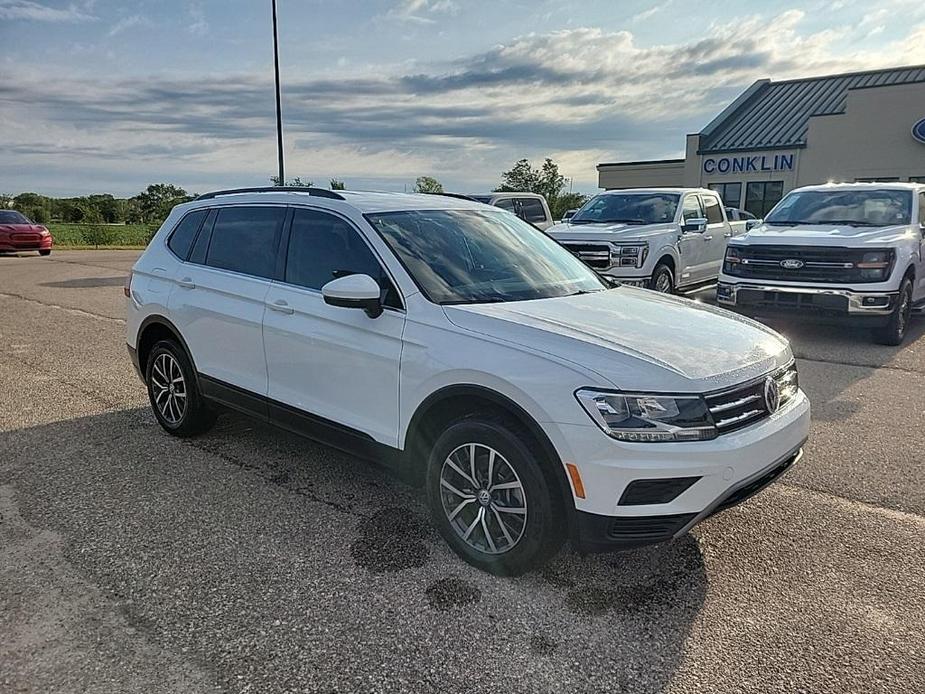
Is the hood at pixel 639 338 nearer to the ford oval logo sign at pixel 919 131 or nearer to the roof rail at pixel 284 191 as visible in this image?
the roof rail at pixel 284 191

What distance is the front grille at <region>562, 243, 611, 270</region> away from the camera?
32.7 feet

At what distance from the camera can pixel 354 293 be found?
3.41m

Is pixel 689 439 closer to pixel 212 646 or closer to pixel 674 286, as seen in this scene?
pixel 212 646

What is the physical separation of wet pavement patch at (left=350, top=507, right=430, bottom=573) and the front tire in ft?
0.63

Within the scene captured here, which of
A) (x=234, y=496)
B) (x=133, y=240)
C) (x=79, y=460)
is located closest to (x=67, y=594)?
(x=234, y=496)

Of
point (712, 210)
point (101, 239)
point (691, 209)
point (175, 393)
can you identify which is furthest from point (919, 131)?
point (101, 239)

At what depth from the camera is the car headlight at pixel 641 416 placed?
2793mm

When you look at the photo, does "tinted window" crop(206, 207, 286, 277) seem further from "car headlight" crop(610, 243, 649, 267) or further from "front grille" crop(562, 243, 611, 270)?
"car headlight" crop(610, 243, 649, 267)

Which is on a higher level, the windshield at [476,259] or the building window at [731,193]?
the building window at [731,193]

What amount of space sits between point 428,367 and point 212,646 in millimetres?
1481

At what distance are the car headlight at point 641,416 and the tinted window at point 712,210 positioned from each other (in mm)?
9941

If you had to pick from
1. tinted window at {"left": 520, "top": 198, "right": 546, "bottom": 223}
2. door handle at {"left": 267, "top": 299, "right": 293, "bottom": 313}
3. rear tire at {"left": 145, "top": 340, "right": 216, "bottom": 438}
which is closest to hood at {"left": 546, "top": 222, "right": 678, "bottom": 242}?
tinted window at {"left": 520, "top": 198, "right": 546, "bottom": 223}

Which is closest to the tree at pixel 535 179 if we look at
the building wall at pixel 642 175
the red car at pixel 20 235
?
the building wall at pixel 642 175

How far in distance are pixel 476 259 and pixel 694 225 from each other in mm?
7644
